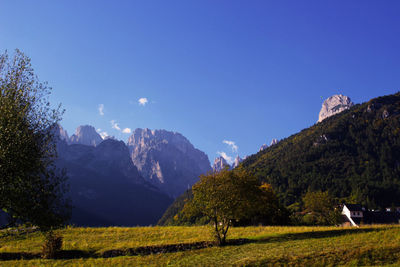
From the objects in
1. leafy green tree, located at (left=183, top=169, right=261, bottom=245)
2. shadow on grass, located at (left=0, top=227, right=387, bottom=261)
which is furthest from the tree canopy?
shadow on grass, located at (left=0, top=227, right=387, bottom=261)

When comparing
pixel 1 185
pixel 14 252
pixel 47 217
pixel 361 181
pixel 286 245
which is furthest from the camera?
pixel 361 181

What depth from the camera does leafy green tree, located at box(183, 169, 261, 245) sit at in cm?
3447

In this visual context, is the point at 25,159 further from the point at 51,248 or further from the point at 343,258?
the point at 343,258

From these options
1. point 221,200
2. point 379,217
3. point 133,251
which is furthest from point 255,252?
point 379,217

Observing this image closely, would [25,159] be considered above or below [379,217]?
above

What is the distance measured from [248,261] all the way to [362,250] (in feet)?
32.9

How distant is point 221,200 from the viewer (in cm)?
3466

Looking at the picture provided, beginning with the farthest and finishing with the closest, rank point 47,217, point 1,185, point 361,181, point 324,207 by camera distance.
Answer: point 361,181, point 324,207, point 47,217, point 1,185

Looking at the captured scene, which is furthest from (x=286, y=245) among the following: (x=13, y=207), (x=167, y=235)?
(x=13, y=207)

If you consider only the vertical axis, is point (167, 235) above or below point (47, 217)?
below

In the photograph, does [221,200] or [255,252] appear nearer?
[255,252]

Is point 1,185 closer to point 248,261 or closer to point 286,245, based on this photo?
point 248,261

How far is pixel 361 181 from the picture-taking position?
197 m

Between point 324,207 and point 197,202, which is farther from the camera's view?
point 324,207
